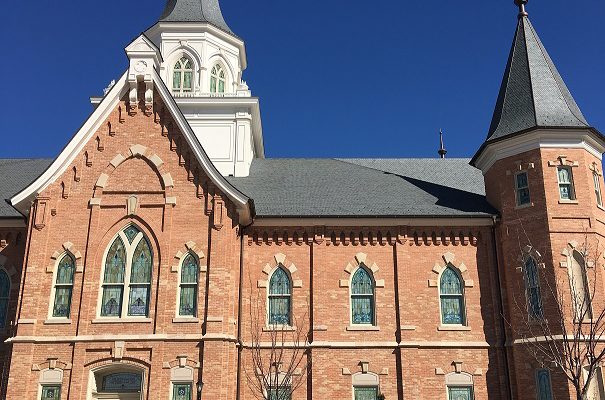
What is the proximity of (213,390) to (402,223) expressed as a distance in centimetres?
877

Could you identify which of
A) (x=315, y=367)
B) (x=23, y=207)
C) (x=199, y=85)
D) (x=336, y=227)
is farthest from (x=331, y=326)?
(x=199, y=85)

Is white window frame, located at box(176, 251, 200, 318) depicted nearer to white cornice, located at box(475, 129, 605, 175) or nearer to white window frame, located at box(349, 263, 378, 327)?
white window frame, located at box(349, 263, 378, 327)

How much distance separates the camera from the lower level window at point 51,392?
20.1 meters

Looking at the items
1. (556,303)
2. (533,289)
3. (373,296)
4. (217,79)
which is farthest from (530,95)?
(217,79)

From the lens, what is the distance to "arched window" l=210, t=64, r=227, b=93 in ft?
99.1

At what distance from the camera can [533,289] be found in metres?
21.9

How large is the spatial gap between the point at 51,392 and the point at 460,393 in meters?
12.9

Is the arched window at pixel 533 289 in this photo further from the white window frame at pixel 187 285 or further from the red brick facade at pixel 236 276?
the white window frame at pixel 187 285

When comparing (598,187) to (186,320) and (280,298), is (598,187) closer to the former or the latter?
(280,298)

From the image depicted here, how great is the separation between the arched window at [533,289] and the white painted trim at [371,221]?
7.01 feet

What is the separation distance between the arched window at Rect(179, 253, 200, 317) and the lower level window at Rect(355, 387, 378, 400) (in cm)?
595

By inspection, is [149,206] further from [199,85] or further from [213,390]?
[199,85]

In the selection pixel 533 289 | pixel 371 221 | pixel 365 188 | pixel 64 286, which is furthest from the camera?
pixel 365 188

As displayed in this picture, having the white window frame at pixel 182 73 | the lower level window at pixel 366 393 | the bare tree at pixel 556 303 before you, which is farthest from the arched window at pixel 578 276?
the white window frame at pixel 182 73
